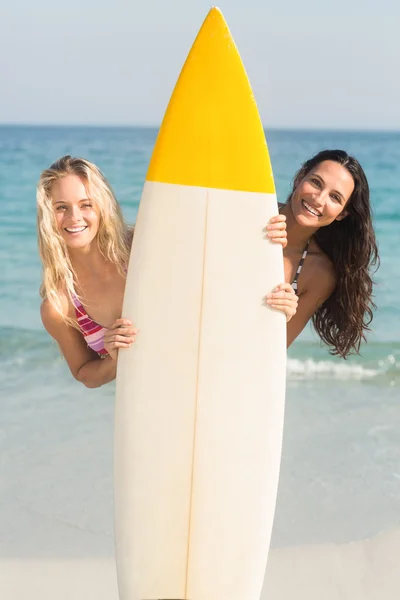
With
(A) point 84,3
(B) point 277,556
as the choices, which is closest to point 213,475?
(B) point 277,556

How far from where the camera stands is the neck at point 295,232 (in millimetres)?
3151

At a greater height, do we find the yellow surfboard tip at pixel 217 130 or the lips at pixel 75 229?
the yellow surfboard tip at pixel 217 130

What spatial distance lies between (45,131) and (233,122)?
19.3m

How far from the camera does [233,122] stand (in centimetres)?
279

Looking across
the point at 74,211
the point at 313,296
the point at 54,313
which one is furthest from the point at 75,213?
the point at 313,296

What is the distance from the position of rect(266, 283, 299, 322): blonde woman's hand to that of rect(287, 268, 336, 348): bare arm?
40 centimetres

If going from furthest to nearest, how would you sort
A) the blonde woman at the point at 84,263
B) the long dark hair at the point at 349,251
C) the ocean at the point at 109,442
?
the ocean at the point at 109,442, the long dark hair at the point at 349,251, the blonde woman at the point at 84,263

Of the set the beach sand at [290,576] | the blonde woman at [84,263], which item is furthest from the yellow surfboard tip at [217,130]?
the beach sand at [290,576]

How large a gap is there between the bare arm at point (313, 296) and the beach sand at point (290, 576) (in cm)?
120

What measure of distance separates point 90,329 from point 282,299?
29.1 inches

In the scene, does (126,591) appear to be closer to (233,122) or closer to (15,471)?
(233,122)

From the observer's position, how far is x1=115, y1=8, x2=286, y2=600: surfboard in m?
2.79

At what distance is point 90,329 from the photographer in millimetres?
3195

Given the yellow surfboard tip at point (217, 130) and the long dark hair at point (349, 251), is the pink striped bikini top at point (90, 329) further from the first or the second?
the long dark hair at point (349, 251)
